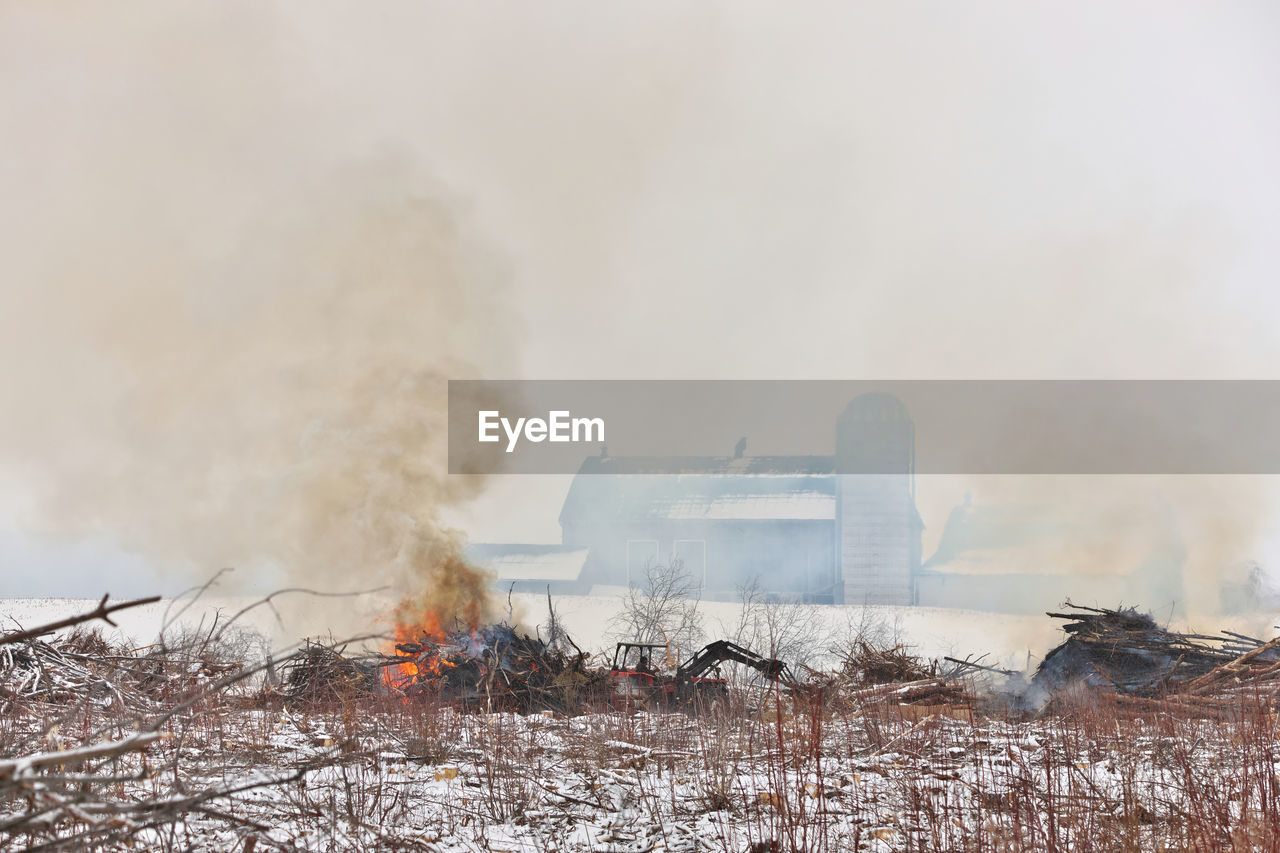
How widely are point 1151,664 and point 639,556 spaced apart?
2695 cm

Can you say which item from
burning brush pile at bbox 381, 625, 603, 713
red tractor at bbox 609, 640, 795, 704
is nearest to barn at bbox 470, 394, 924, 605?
red tractor at bbox 609, 640, 795, 704

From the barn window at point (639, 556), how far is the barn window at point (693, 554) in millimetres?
1119

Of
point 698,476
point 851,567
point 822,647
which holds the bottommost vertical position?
point 822,647

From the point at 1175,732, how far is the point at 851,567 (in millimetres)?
28281

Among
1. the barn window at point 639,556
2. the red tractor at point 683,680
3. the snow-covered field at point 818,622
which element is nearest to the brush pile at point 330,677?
the red tractor at point 683,680

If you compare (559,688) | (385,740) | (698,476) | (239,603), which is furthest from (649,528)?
(385,740)

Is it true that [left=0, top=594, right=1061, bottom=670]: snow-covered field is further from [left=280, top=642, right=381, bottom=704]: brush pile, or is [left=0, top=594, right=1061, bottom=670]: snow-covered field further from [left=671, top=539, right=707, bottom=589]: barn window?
[left=280, top=642, right=381, bottom=704]: brush pile

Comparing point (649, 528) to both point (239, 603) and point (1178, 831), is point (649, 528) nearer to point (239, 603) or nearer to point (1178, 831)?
point (239, 603)

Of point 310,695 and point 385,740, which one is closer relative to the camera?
point 385,740

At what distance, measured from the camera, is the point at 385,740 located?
9531 mm

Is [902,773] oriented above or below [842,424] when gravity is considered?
below

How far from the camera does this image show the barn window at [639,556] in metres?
38.8

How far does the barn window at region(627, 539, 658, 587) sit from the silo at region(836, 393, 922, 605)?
9.07m

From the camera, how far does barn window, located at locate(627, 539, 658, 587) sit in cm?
3878
